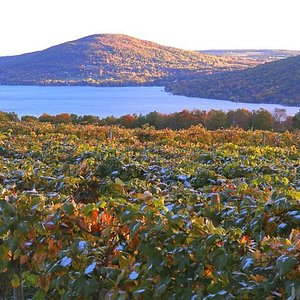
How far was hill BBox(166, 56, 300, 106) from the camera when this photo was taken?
5334 centimetres

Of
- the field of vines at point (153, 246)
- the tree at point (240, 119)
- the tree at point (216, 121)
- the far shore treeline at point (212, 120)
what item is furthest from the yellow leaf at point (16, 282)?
the tree at point (240, 119)

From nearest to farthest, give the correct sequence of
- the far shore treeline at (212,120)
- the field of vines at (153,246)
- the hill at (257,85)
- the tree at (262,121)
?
the field of vines at (153,246) → the tree at (262,121) → the far shore treeline at (212,120) → the hill at (257,85)

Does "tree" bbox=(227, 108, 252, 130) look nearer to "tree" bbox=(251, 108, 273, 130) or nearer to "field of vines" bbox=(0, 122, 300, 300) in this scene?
"tree" bbox=(251, 108, 273, 130)

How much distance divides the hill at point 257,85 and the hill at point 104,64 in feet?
43.9

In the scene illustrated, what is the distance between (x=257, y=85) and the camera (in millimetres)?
57844

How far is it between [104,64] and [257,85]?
44470mm

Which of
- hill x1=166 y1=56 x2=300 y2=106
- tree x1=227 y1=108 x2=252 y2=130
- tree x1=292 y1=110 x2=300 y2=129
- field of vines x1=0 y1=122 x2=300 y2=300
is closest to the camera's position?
field of vines x1=0 y1=122 x2=300 y2=300

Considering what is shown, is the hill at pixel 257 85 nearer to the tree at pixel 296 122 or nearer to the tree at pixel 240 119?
the tree at pixel 296 122

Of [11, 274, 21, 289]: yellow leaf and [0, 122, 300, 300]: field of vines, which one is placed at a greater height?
[0, 122, 300, 300]: field of vines

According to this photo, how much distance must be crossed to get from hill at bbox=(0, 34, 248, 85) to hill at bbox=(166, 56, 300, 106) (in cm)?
1337

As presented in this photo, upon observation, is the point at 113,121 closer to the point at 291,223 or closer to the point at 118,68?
the point at 291,223

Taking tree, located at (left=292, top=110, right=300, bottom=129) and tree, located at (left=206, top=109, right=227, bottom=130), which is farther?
tree, located at (left=206, top=109, right=227, bottom=130)

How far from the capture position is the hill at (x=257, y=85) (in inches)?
2100

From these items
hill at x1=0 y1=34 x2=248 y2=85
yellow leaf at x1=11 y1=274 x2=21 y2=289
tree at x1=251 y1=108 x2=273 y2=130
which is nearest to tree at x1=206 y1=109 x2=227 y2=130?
tree at x1=251 y1=108 x2=273 y2=130
